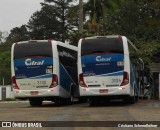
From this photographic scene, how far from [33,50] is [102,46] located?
3643mm

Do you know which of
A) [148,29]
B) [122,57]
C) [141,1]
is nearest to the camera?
[122,57]

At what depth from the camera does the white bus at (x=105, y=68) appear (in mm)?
24281

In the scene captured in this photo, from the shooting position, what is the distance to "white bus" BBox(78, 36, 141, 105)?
24281 millimetres

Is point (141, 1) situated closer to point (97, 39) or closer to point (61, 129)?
point (97, 39)

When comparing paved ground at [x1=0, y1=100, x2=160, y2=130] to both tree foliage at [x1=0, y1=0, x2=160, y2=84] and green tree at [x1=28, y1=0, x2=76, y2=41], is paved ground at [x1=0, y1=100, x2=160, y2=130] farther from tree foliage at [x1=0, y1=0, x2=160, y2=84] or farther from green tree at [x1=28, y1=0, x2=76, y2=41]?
green tree at [x1=28, y1=0, x2=76, y2=41]

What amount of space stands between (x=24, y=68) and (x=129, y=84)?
18.0 feet

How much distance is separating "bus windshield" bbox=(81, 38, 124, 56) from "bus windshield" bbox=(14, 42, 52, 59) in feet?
6.43

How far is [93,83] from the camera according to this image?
2450 cm

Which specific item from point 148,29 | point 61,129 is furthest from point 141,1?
point 61,129

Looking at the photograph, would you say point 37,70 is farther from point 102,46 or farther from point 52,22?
point 52,22

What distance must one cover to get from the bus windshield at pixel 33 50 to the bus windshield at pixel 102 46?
1.96 meters

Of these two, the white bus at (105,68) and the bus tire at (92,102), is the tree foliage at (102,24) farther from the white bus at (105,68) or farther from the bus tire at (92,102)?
the white bus at (105,68)

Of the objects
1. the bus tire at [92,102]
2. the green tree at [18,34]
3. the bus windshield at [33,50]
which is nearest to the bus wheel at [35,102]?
the bus tire at [92,102]

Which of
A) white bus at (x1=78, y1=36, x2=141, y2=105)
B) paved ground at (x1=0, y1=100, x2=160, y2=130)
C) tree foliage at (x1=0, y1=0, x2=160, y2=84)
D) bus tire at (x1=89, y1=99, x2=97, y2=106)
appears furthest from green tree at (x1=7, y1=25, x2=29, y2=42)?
paved ground at (x1=0, y1=100, x2=160, y2=130)
